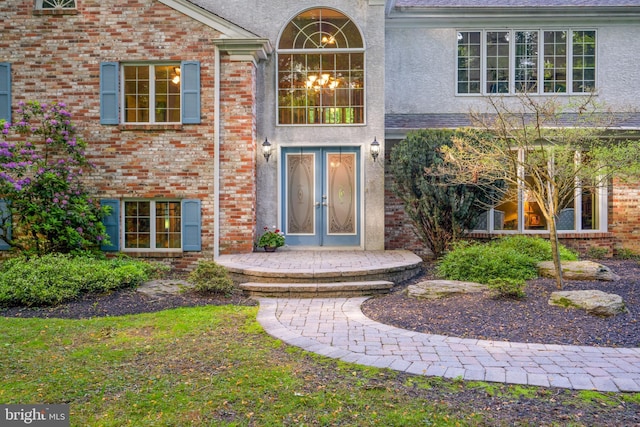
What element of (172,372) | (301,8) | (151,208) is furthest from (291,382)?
(301,8)

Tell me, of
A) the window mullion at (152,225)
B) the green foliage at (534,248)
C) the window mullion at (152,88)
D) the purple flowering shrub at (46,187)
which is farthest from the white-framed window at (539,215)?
the purple flowering shrub at (46,187)

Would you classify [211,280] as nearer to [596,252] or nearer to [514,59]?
[596,252]

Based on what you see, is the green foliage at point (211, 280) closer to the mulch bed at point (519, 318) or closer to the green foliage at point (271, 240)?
the mulch bed at point (519, 318)

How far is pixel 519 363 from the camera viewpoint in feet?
13.6

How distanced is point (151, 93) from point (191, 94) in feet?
2.99

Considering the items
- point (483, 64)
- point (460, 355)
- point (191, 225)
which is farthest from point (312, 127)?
point (460, 355)

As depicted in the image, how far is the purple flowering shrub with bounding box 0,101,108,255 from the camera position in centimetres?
866

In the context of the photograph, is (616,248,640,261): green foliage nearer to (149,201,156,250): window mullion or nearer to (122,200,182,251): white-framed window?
(122,200,182,251): white-framed window

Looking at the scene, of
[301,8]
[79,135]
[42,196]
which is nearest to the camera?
[42,196]

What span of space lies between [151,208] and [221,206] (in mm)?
1477

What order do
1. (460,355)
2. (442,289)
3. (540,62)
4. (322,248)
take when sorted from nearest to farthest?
1. (460,355)
2. (442,289)
3. (322,248)
4. (540,62)

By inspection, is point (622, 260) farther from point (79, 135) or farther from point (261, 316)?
point (79, 135)

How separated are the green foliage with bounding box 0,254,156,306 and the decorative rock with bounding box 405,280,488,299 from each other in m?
4.50

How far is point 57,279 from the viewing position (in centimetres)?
696
